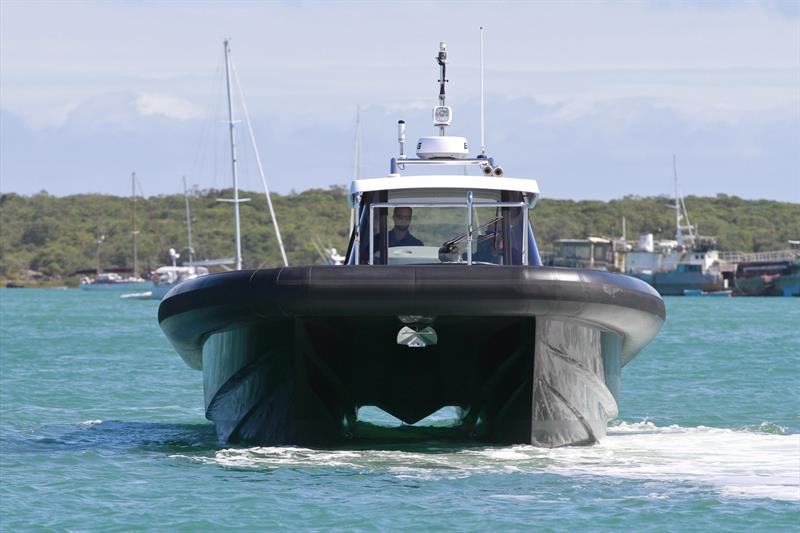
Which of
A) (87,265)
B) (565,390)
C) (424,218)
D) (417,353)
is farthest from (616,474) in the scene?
(87,265)

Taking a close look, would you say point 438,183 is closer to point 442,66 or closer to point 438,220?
point 438,220

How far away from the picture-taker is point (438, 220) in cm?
1196

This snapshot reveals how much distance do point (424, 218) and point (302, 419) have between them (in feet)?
6.65

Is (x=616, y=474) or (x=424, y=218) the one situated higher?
(x=424, y=218)

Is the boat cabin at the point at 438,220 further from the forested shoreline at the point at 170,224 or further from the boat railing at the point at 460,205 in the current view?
the forested shoreline at the point at 170,224

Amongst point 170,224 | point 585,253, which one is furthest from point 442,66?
point 170,224

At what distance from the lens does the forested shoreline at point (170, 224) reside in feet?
399

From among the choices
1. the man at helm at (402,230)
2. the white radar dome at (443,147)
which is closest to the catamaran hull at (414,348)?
the man at helm at (402,230)

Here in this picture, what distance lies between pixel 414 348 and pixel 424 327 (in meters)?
0.71

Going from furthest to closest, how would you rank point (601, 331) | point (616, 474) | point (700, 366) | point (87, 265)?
point (87, 265) → point (700, 366) → point (601, 331) → point (616, 474)

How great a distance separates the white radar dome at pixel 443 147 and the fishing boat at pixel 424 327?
0.19 meters

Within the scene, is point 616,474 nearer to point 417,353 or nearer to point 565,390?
point 565,390

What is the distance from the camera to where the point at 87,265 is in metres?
134

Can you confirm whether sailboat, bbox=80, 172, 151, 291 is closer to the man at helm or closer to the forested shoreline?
the forested shoreline
